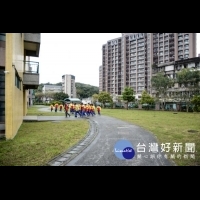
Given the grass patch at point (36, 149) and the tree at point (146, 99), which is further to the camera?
the tree at point (146, 99)

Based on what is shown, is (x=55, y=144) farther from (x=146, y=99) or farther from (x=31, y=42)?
(x=31, y=42)

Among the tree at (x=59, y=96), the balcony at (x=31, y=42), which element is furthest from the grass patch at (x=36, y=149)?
the balcony at (x=31, y=42)

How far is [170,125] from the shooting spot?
4.61m

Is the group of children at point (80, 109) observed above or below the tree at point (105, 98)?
below

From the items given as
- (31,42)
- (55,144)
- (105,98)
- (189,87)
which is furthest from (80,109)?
(189,87)

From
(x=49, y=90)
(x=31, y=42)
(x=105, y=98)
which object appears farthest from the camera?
(x=31, y=42)

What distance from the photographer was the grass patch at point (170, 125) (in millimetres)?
2891

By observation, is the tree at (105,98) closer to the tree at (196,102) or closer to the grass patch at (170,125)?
the grass patch at (170,125)

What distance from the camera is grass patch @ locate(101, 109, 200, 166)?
114 inches

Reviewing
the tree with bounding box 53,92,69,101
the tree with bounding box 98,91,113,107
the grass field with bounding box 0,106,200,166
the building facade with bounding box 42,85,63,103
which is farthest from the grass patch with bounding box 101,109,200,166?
the building facade with bounding box 42,85,63,103

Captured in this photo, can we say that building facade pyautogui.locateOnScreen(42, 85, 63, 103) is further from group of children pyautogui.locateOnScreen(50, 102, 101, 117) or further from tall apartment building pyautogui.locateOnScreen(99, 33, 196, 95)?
tall apartment building pyautogui.locateOnScreen(99, 33, 196, 95)
